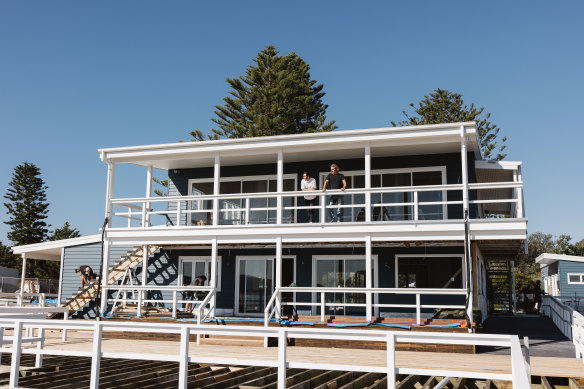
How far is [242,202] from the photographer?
19.9 m

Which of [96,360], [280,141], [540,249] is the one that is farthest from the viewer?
[540,249]

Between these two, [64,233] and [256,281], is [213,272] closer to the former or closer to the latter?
[256,281]

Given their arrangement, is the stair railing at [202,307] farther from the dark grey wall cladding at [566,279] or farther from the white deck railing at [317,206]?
the dark grey wall cladding at [566,279]

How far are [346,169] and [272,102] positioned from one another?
1927cm

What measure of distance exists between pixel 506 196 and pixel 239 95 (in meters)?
20.8

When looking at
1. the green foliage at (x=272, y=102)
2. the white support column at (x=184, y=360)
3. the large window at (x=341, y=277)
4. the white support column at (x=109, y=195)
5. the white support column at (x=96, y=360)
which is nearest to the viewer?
the white support column at (x=184, y=360)

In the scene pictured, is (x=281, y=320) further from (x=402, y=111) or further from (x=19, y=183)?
(x=19, y=183)

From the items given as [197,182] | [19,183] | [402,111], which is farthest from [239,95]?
[19,183]

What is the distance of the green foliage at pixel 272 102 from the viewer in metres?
36.5

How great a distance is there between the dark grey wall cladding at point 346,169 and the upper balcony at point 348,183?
0.10 feet

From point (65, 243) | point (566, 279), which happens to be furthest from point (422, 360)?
point (566, 279)

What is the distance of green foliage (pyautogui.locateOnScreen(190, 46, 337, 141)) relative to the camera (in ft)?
120

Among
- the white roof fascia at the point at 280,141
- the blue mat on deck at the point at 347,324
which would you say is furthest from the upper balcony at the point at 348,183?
the blue mat on deck at the point at 347,324

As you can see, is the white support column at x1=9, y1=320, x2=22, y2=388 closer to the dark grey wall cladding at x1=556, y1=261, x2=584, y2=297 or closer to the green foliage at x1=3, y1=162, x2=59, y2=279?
the dark grey wall cladding at x1=556, y1=261, x2=584, y2=297
